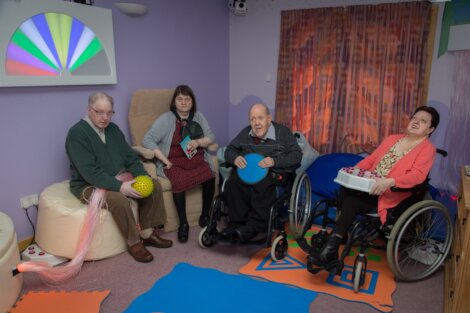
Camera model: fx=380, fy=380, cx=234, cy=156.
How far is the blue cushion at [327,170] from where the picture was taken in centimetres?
326

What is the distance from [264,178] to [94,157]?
1.12 metres

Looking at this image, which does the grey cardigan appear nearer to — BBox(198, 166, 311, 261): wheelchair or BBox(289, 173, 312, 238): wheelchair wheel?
BBox(198, 166, 311, 261): wheelchair

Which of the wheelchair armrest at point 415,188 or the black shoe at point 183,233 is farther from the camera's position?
the black shoe at point 183,233

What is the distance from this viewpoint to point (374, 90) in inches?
139

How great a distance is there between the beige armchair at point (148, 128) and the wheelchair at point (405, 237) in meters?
1.02

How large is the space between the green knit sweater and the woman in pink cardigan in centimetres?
141

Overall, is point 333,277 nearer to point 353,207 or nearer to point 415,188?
point 353,207

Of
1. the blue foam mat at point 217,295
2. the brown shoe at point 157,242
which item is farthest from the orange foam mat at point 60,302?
the brown shoe at point 157,242

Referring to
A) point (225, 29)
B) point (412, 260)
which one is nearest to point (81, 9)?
point (225, 29)

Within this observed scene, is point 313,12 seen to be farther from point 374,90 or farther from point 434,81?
point 434,81

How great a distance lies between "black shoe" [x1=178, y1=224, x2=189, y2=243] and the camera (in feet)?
9.17

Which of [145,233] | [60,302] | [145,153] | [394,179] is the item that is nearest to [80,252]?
[60,302]

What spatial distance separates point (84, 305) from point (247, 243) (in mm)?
1042

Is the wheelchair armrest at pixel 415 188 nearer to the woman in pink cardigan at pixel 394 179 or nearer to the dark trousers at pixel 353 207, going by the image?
the woman in pink cardigan at pixel 394 179
